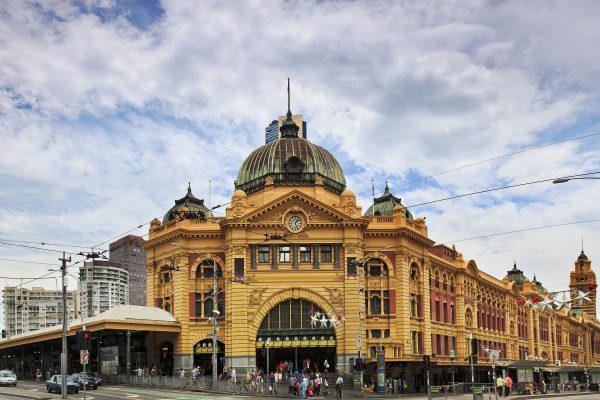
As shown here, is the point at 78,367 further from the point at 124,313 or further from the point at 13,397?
the point at 13,397

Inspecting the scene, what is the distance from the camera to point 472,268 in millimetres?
96062

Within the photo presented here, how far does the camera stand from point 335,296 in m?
72.3

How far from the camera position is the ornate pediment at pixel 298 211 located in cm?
7300

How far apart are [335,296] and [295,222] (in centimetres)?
798

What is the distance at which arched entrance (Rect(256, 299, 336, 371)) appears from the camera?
235 feet

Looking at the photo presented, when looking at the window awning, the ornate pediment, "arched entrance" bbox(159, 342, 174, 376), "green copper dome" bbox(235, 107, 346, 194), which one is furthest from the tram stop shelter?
the window awning

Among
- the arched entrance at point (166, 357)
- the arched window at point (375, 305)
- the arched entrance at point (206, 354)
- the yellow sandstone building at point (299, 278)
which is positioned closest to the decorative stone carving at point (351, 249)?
the yellow sandstone building at point (299, 278)

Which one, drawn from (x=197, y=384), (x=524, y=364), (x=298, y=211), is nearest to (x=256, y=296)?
(x=298, y=211)

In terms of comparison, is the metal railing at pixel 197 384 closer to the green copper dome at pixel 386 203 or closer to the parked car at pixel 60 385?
the parked car at pixel 60 385

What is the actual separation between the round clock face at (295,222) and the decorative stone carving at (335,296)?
6.58 meters

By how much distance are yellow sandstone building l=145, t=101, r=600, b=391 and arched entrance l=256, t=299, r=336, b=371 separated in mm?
96

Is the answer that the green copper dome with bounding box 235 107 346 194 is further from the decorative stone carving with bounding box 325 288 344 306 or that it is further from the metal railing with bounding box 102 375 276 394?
the metal railing with bounding box 102 375 276 394

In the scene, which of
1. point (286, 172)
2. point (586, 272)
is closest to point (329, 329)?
point (286, 172)

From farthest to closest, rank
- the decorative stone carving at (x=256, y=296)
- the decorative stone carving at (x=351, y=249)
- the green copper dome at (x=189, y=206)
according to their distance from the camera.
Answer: the green copper dome at (x=189, y=206)
the decorative stone carving at (x=351, y=249)
the decorative stone carving at (x=256, y=296)
